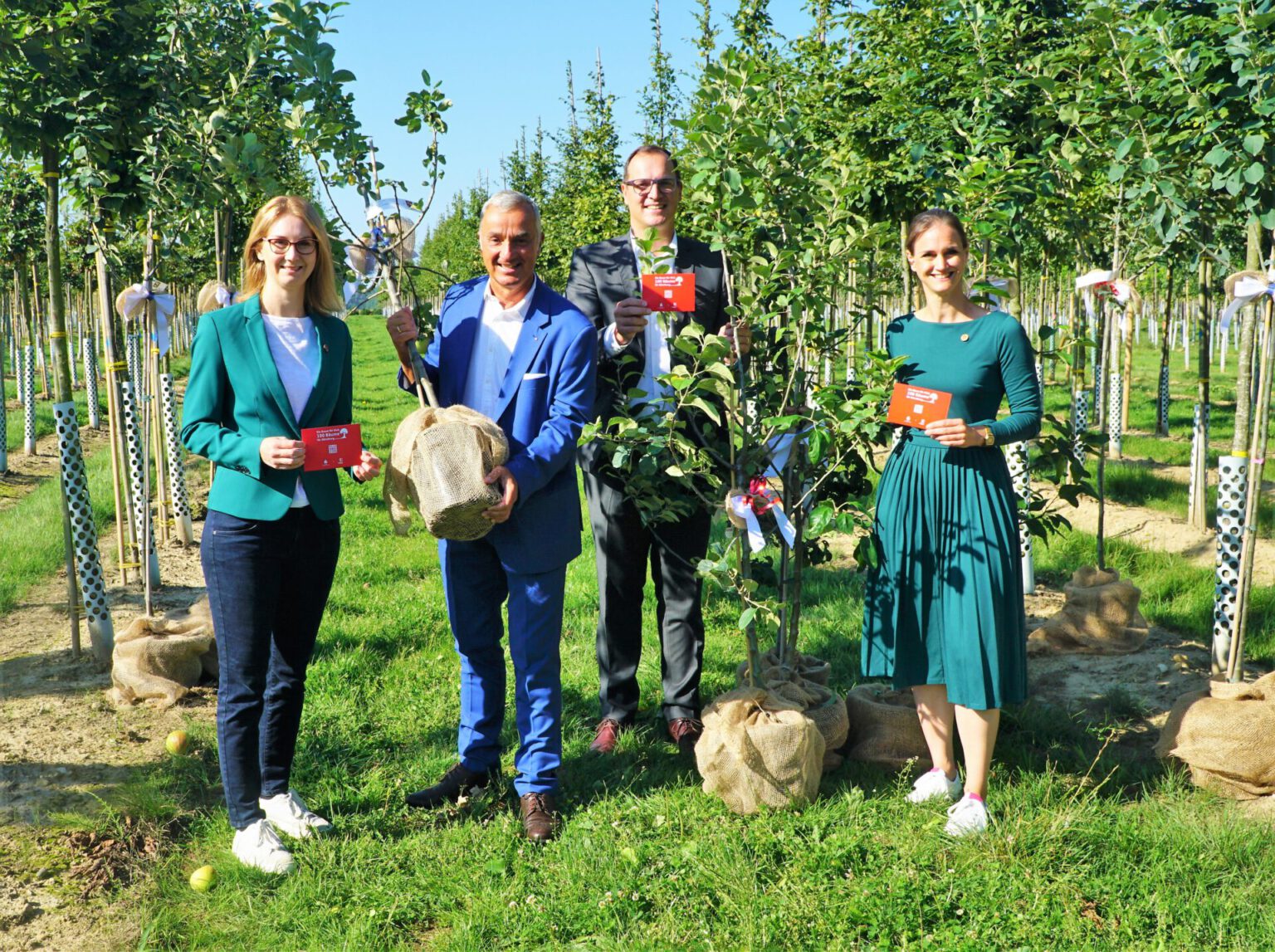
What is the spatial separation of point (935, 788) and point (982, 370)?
4.88 ft

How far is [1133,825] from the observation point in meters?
3.39

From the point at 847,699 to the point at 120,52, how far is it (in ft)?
15.9

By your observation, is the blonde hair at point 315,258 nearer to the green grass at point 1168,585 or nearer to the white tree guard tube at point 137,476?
the white tree guard tube at point 137,476

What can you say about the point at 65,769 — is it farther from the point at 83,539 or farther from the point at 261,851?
the point at 83,539

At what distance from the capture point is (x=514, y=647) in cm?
354

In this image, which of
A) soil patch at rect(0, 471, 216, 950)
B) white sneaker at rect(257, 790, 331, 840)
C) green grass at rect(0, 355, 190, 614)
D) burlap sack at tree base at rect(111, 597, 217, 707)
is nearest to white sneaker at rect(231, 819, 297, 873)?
white sneaker at rect(257, 790, 331, 840)

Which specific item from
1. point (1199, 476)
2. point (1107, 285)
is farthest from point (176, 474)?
point (1199, 476)

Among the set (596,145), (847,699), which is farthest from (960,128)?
(596,145)

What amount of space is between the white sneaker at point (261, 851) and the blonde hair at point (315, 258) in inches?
67.8

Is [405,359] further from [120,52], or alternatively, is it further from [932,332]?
[120,52]

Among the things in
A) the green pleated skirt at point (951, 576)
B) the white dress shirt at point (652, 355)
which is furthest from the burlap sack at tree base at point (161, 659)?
the green pleated skirt at point (951, 576)

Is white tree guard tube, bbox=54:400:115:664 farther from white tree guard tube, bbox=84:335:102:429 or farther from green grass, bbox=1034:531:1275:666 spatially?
white tree guard tube, bbox=84:335:102:429

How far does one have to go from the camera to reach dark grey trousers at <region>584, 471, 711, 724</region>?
409cm

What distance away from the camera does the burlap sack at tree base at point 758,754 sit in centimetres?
350
